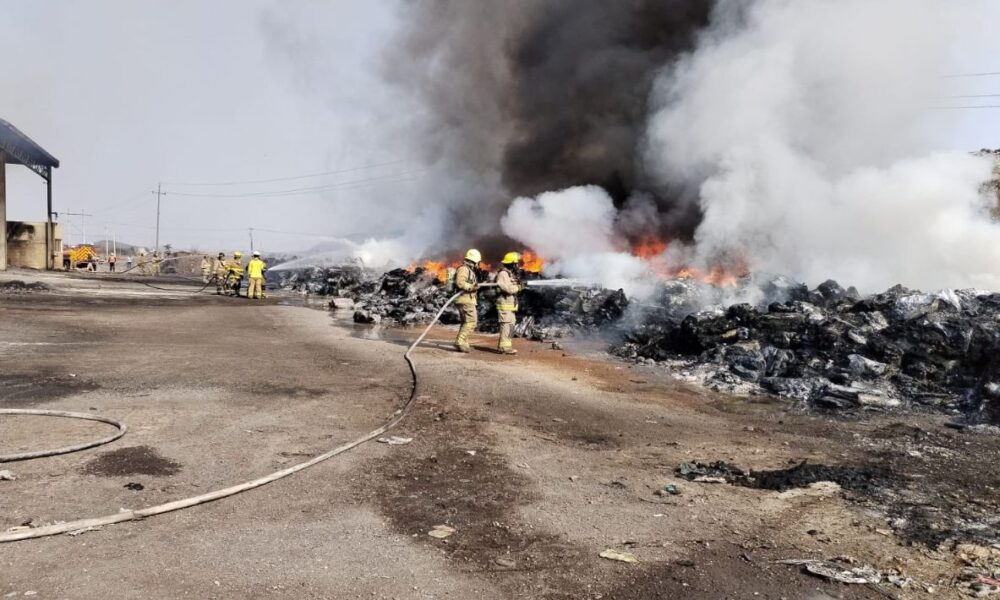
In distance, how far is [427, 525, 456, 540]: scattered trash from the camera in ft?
11.1

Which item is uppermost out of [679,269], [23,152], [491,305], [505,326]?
[23,152]

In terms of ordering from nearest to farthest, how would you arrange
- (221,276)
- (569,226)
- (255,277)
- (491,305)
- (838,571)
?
(838,571)
(491,305)
(569,226)
(255,277)
(221,276)

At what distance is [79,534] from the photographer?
3.14 meters

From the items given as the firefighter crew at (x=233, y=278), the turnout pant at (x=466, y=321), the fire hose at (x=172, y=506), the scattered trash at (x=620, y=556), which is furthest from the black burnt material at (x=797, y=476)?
the firefighter crew at (x=233, y=278)

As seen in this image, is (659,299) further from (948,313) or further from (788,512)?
(788,512)

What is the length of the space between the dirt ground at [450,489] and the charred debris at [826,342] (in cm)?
70

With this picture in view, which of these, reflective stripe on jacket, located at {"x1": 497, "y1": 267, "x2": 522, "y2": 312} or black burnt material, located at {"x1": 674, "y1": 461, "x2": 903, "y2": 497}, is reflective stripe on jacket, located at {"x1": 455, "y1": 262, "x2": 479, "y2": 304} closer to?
reflective stripe on jacket, located at {"x1": 497, "y1": 267, "x2": 522, "y2": 312}

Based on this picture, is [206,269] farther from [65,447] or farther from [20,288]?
[65,447]

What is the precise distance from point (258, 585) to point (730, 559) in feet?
7.76

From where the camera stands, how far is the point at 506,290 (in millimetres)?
9859

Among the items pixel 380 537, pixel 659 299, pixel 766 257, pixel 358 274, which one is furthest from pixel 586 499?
pixel 358 274

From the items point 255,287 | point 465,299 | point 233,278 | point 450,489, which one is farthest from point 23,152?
point 450,489

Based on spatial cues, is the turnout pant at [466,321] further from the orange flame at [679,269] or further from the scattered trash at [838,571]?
the scattered trash at [838,571]

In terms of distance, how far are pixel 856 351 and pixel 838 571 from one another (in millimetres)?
6446
